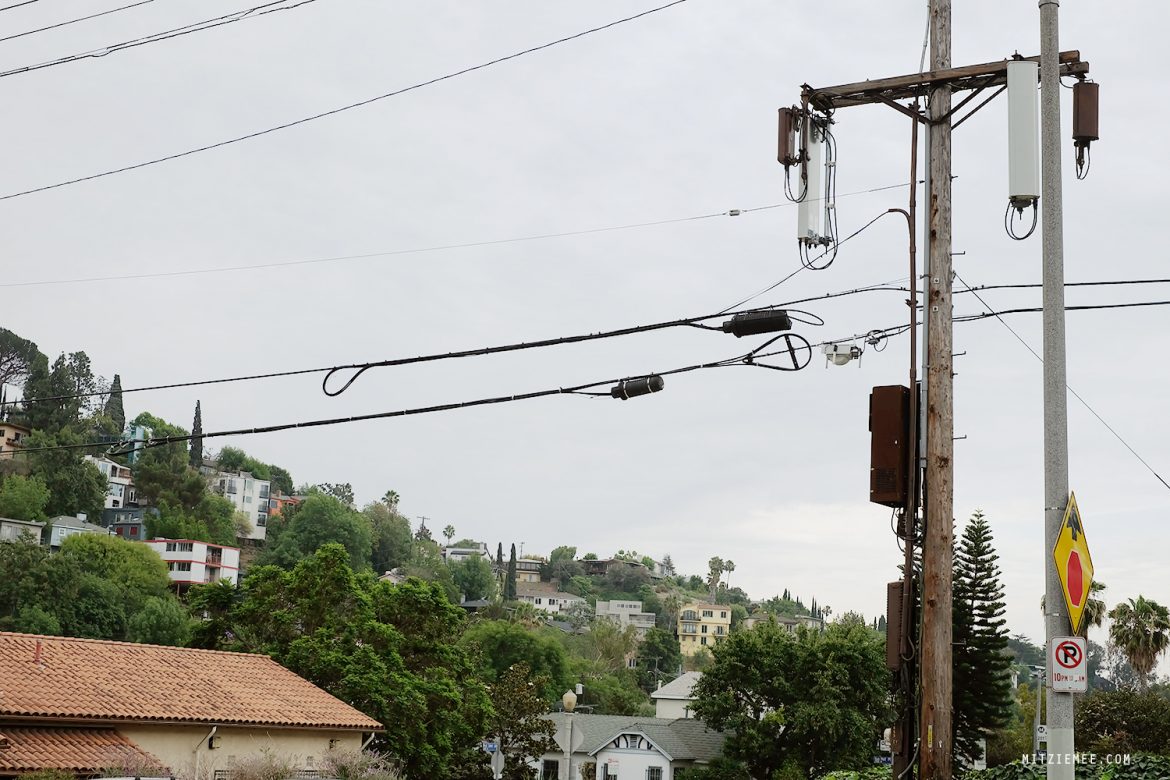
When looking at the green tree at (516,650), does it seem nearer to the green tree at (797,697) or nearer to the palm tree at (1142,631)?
the green tree at (797,697)

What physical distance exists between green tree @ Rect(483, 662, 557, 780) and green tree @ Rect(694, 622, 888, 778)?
7845 millimetres

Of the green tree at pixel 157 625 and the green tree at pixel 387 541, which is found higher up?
the green tree at pixel 387 541

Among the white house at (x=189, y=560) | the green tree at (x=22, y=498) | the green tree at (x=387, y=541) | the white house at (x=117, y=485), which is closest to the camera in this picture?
the green tree at (x=22, y=498)

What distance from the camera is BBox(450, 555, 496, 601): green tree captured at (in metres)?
168

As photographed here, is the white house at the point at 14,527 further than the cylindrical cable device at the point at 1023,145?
Yes

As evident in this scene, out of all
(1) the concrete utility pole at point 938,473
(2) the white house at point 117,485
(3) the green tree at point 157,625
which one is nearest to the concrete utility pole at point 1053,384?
(1) the concrete utility pole at point 938,473

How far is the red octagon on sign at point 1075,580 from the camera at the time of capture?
321 inches

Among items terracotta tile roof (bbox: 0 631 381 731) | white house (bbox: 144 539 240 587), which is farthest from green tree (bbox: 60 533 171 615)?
terracotta tile roof (bbox: 0 631 381 731)

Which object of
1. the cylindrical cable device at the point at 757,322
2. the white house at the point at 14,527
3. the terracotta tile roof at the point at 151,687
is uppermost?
the white house at the point at 14,527

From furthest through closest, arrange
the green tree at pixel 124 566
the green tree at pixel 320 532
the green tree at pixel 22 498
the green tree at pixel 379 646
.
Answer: the green tree at pixel 320 532, the green tree at pixel 22 498, the green tree at pixel 124 566, the green tree at pixel 379 646

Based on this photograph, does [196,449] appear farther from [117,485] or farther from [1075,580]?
[1075,580]

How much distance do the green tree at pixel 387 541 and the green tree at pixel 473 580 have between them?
610 inches

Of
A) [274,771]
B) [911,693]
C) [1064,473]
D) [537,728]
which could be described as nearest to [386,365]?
[911,693]

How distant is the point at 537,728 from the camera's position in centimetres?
5075
